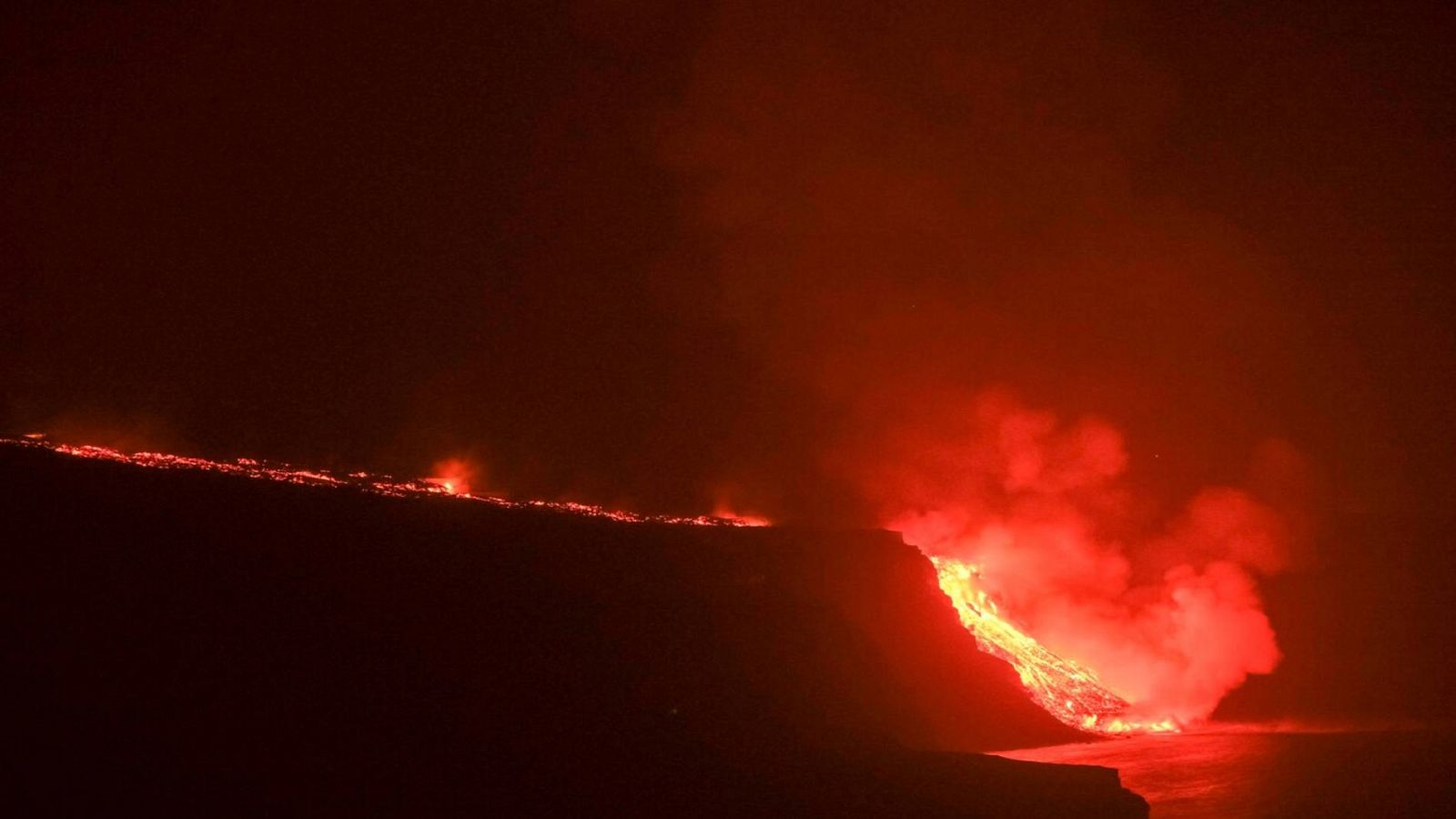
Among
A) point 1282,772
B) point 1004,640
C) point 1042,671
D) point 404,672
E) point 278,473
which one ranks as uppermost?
point 278,473

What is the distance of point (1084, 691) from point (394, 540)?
23.6 meters

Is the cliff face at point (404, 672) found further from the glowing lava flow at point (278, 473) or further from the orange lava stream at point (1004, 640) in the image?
the orange lava stream at point (1004, 640)

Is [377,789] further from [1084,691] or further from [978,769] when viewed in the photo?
[1084,691]

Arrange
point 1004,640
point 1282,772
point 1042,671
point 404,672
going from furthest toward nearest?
point 1004,640 → point 1042,671 → point 1282,772 → point 404,672

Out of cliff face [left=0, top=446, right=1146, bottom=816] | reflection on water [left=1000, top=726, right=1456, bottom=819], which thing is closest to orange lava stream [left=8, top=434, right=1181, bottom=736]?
reflection on water [left=1000, top=726, right=1456, bottom=819]

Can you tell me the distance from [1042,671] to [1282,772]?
8.97 metres

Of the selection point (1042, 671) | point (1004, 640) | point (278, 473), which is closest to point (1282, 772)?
point (1042, 671)

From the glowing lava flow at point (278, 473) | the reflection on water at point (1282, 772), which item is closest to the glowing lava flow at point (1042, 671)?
the reflection on water at point (1282, 772)

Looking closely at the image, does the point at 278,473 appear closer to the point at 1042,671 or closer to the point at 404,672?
the point at 404,672

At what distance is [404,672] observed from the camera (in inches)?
595

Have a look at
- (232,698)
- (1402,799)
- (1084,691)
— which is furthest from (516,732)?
(1084,691)

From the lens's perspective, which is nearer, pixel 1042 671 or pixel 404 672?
pixel 404 672

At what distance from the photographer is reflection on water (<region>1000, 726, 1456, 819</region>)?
64.6 feet

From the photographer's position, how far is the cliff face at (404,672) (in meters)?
12.6
